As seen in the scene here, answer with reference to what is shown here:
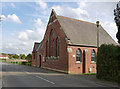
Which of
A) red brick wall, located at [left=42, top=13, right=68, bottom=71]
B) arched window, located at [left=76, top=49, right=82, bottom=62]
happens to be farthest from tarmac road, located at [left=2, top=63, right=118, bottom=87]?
arched window, located at [left=76, top=49, right=82, bottom=62]

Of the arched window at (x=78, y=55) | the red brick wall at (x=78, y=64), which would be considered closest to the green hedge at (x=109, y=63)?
the red brick wall at (x=78, y=64)

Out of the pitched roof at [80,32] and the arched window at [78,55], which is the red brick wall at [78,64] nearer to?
the arched window at [78,55]

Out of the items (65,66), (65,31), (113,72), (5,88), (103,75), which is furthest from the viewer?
(65,31)

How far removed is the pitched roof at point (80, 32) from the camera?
21.9m

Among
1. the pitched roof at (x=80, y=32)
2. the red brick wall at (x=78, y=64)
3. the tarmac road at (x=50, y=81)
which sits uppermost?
the pitched roof at (x=80, y=32)

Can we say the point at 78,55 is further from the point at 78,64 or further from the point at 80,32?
the point at 80,32

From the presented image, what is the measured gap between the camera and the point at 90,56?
22453 millimetres

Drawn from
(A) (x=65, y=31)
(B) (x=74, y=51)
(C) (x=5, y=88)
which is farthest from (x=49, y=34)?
(C) (x=5, y=88)

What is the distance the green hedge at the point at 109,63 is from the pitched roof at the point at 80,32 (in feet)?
23.9

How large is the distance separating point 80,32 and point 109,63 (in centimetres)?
1270

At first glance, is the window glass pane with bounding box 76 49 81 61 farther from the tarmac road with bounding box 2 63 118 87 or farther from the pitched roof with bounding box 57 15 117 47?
the tarmac road with bounding box 2 63 118 87

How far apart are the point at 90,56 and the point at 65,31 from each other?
641 cm

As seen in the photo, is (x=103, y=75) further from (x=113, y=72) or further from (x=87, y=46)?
(x=87, y=46)

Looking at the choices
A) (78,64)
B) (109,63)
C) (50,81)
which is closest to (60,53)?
(78,64)
